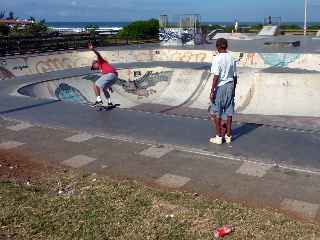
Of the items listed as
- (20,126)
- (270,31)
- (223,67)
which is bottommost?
(20,126)

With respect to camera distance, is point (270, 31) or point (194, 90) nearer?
point (194, 90)

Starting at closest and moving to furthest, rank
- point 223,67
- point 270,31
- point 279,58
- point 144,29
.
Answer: point 223,67, point 279,58, point 144,29, point 270,31

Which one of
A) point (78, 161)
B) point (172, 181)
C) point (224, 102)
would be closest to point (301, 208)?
point (172, 181)

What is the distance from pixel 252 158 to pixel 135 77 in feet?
48.4

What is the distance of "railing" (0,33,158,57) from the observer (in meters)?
23.4

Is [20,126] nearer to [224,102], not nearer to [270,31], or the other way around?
[224,102]

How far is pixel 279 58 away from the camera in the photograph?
23062 mm

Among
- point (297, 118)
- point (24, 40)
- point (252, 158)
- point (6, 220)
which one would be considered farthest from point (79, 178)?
point (24, 40)

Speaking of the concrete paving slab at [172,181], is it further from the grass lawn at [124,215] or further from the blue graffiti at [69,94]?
the blue graffiti at [69,94]

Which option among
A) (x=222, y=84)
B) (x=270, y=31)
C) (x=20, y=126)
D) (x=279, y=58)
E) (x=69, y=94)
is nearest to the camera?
(x=222, y=84)

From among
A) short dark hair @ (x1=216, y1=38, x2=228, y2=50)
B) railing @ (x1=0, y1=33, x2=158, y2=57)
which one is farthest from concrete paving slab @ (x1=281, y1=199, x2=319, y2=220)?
railing @ (x1=0, y1=33, x2=158, y2=57)

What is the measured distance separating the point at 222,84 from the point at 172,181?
79.2 inches

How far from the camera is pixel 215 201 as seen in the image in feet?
16.9

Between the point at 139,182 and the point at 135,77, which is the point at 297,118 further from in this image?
the point at 139,182
